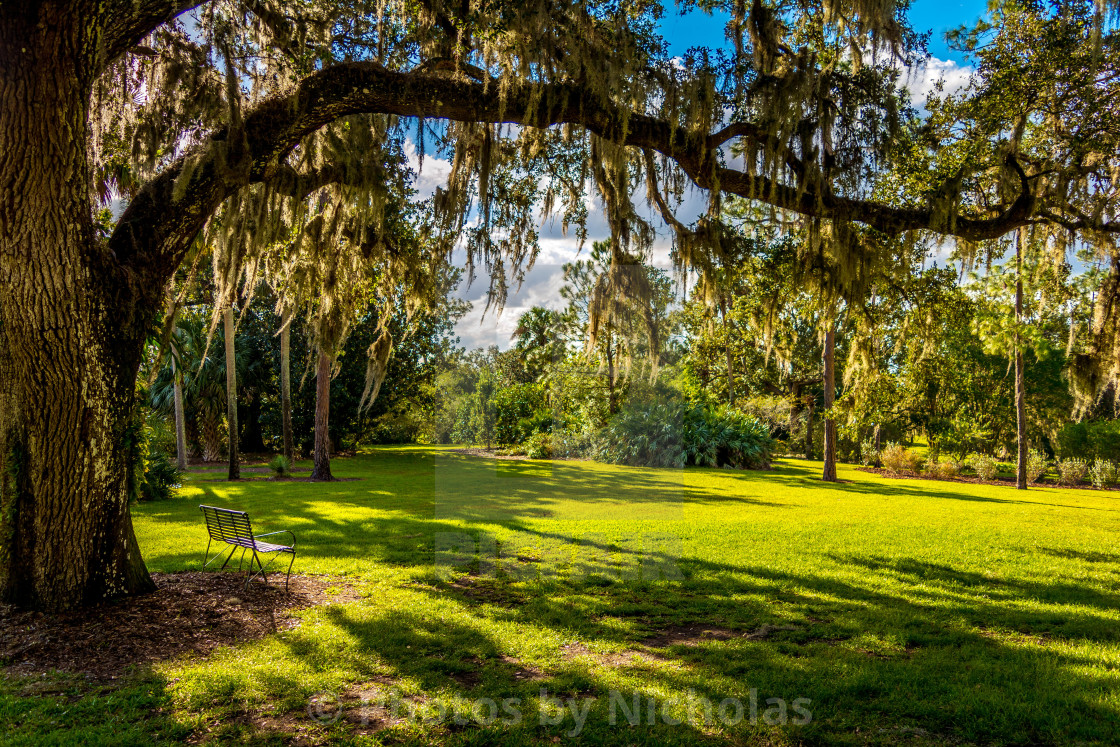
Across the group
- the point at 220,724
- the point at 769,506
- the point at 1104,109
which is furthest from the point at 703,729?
the point at 769,506

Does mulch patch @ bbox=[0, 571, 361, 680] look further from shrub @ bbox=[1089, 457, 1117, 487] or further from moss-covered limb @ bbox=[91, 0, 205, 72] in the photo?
shrub @ bbox=[1089, 457, 1117, 487]

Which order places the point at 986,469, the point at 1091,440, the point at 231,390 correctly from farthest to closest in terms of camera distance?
the point at 1091,440 < the point at 986,469 < the point at 231,390

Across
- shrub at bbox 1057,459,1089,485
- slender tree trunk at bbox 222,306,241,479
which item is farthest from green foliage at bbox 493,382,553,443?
shrub at bbox 1057,459,1089,485

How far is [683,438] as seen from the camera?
19250mm

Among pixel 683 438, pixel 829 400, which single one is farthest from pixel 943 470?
pixel 683 438

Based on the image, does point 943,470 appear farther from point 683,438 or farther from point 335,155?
point 335,155

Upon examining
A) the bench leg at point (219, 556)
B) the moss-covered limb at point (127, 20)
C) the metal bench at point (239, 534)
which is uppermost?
the moss-covered limb at point (127, 20)

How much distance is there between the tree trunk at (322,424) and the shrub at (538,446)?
20.9ft

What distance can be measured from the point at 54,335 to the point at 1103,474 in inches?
905

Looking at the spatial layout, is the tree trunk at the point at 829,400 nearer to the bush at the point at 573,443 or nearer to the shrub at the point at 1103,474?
the bush at the point at 573,443

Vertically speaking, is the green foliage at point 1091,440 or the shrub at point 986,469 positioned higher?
the green foliage at point 1091,440

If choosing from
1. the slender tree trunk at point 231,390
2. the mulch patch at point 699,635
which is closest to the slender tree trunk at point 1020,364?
the mulch patch at point 699,635

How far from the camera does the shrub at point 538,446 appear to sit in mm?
19391

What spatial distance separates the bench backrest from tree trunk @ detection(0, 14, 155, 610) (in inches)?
40.3
